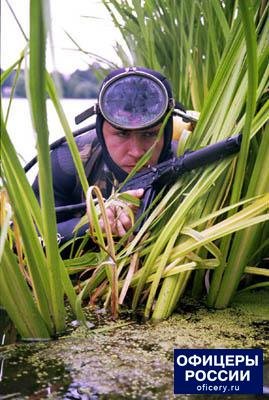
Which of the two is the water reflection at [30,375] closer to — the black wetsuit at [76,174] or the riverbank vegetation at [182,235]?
the riverbank vegetation at [182,235]

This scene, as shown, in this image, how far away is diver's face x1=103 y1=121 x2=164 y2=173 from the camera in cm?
145

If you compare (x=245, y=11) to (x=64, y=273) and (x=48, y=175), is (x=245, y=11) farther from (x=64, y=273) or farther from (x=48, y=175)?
(x=64, y=273)

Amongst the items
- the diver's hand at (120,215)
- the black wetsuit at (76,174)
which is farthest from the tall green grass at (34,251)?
the black wetsuit at (76,174)

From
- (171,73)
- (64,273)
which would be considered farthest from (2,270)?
(171,73)

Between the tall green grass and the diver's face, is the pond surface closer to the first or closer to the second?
the tall green grass

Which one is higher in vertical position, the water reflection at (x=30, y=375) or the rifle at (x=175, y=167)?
the rifle at (x=175, y=167)

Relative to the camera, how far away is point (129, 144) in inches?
58.4

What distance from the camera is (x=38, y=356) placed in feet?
2.84

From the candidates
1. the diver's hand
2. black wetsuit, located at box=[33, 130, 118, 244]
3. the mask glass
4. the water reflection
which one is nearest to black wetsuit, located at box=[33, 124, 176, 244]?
black wetsuit, located at box=[33, 130, 118, 244]

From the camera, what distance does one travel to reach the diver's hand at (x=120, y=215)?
1180mm

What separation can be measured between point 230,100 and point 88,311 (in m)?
0.48

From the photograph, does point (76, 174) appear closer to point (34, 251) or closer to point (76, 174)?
point (76, 174)

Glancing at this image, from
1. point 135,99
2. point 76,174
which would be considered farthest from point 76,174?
point 135,99

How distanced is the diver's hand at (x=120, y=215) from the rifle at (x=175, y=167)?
2 cm
